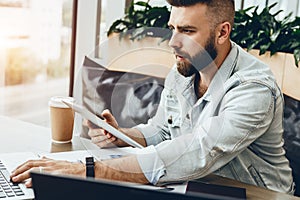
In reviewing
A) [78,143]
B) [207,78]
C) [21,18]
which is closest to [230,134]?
[207,78]

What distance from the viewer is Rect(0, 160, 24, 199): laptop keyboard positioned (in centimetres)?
114

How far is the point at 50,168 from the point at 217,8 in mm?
745

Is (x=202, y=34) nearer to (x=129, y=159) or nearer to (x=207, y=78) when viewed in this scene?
(x=207, y=78)

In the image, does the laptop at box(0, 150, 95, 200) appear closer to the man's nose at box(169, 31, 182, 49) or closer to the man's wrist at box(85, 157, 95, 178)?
the man's wrist at box(85, 157, 95, 178)

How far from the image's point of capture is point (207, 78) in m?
1.65

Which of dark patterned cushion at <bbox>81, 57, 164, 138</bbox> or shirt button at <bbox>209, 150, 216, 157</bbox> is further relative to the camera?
dark patterned cushion at <bbox>81, 57, 164, 138</bbox>

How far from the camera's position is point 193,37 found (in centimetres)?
157

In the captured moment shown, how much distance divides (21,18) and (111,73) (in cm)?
133

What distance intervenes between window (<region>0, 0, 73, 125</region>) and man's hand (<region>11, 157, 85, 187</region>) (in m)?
2.09

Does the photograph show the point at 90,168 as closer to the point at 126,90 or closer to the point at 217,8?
the point at 217,8

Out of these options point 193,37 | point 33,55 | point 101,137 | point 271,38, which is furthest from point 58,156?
point 33,55

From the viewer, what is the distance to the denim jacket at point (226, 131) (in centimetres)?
137

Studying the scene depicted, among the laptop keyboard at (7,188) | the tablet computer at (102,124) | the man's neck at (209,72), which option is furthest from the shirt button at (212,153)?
the laptop keyboard at (7,188)

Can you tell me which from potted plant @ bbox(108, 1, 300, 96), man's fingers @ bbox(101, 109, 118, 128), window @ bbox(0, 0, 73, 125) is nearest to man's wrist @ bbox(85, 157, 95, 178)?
man's fingers @ bbox(101, 109, 118, 128)
